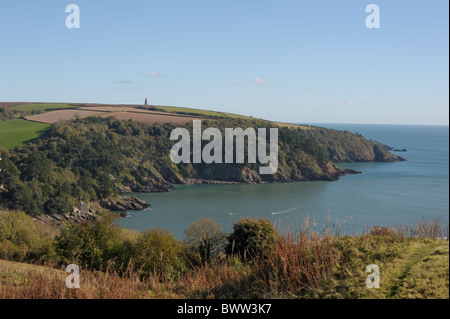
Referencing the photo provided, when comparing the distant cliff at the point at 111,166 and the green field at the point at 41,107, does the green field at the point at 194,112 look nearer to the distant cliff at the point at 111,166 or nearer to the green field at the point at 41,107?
the distant cliff at the point at 111,166

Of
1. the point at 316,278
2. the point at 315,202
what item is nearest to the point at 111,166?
the point at 315,202

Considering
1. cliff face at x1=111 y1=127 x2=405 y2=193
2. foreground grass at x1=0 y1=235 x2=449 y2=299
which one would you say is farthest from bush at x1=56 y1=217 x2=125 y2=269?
cliff face at x1=111 y1=127 x2=405 y2=193

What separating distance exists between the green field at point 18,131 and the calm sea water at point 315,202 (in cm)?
3635

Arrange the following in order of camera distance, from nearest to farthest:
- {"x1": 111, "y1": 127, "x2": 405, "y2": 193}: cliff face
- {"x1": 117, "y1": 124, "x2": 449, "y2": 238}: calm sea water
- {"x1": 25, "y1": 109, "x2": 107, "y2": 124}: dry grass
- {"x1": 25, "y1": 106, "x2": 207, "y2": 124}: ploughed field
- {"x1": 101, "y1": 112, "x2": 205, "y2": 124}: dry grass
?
1. {"x1": 117, "y1": 124, "x2": 449, "y2": 238}: calm sea water
2. {"x1": 111, "y1": 127, "x2": 405, "y2": 193}: cliff face
3. {"x1": 25, "y1": 109, "x2": 107, "y2": 124}: dry grass
4. {"x1": 25, "y1": 106, "x2": 207, "y2": 124}: ploughed field
5. {"x1": 101, "y1": 112, "x2": 205, "y2": 124}: dry grass

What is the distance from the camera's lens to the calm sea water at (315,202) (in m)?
59.6

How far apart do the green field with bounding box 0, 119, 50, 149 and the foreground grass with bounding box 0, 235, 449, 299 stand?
Result: 9587 centimetres

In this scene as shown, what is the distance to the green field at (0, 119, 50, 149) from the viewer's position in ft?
317

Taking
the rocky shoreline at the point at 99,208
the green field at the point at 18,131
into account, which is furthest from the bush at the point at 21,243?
the green field at the point at 18,131

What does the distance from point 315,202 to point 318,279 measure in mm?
67147

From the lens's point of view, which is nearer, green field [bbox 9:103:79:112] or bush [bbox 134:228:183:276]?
bush [bbox 134:228:183:276]

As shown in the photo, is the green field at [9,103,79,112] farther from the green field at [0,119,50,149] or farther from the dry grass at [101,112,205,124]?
the green field at [0,119,50,149]
